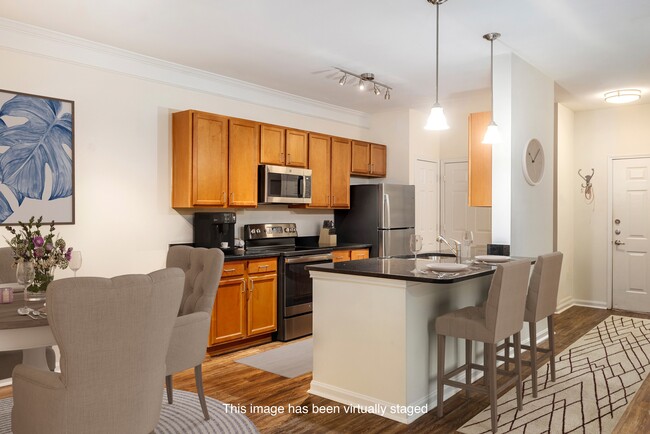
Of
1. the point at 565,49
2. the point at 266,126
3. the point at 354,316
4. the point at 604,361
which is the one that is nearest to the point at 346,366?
the point at 354,316

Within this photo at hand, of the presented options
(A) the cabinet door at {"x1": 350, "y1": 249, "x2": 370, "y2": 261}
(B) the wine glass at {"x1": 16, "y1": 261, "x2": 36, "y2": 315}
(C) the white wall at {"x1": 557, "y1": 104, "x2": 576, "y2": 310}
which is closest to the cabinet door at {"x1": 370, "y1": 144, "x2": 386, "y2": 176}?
(A) the cabinet door at {"x1": 350, "y1": 249, "x2": 370, "y2": 261}

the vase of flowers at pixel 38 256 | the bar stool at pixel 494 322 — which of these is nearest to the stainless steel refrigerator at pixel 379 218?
the bar stool at pixel 494 322

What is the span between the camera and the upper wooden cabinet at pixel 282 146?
5.15 meters

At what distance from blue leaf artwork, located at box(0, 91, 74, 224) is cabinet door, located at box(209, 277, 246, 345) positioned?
1.39 metres

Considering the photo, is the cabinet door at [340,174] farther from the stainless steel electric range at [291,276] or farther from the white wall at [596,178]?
the white wall at [596,178]

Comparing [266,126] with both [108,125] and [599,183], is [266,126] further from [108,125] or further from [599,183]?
[599,183]

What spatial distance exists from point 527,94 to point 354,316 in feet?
9.04

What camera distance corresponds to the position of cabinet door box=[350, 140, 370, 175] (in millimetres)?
6289

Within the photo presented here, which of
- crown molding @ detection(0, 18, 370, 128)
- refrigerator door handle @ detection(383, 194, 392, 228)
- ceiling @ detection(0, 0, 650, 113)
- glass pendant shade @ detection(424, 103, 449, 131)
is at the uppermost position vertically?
ceiling @ detection(0, 0, 650, 113)

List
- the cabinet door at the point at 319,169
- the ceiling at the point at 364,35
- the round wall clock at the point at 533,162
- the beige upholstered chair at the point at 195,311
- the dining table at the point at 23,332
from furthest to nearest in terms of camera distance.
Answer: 1. the cabinet door at the point at 319,169
2. the round wall clock at the point at 533,162
3. the ceiling at the point at 364,35
4. the beige upholstered chair at the point at 195,311
5. the dining table at the point at 23,332

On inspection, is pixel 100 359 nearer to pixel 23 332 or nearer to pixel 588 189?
pixel 23 332

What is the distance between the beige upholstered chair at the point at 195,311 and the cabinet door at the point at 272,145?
2001 millimetres

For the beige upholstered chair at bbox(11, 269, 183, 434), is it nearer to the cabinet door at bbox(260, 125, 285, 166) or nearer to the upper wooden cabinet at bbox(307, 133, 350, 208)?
the cabinet door at bbox(260, 125, 285, 166)

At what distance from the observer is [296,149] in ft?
18.2
